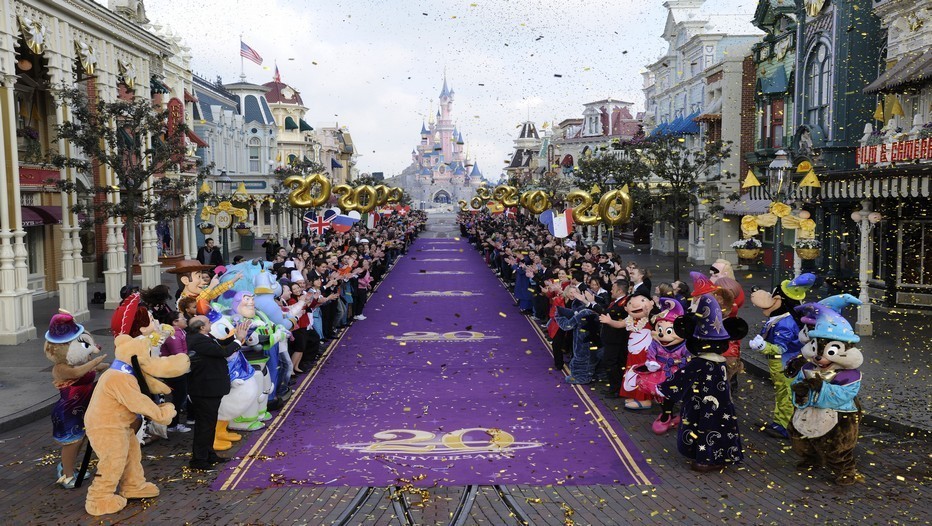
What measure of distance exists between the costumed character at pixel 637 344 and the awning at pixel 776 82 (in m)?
19.9

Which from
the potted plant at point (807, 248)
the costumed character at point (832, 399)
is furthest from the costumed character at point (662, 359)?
Answer: the potted plant at point (807, 248)

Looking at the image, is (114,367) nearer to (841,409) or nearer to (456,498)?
(456,498)

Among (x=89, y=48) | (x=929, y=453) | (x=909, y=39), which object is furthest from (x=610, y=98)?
(x=929, y=453)

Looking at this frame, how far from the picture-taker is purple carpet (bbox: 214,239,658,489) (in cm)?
775

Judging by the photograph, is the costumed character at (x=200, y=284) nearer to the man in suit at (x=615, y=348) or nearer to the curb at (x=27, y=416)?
the curb at (x=27, y=416)

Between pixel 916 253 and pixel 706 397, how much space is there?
1361cm

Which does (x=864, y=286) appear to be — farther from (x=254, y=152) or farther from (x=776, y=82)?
(x=254, y=152)

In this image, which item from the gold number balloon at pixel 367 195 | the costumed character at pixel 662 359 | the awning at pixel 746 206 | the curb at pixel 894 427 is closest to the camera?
the curb at pixel 894 427

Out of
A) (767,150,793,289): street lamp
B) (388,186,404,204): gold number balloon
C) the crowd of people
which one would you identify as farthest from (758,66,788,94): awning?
the crowd of people

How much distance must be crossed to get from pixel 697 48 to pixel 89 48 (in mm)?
26870

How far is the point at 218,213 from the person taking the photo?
23469 mm

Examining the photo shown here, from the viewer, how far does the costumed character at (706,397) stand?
7.69 m

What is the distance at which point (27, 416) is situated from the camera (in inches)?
377

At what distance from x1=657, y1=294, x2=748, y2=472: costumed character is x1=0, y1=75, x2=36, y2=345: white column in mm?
12000
